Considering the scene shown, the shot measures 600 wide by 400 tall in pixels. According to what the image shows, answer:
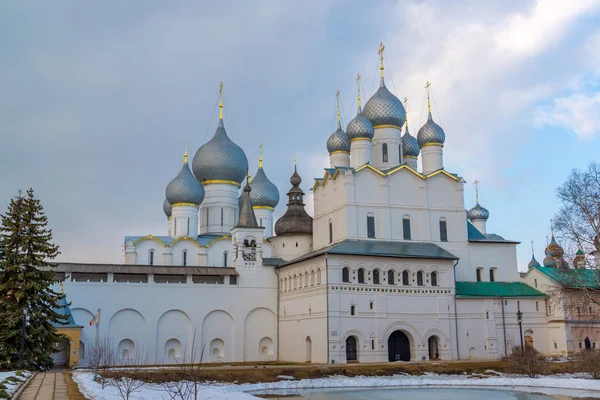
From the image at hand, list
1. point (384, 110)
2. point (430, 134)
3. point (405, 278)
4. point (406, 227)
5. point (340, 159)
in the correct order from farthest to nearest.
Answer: point (340, 159), point (430, 134), point (384, 110), point (406, 227), point (405, 278)

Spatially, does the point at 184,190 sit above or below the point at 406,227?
above

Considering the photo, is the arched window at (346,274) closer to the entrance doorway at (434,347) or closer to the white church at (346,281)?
the white church at (346,281)

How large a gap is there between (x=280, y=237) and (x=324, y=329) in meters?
10.5

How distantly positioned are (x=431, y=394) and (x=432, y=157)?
68.4 ft

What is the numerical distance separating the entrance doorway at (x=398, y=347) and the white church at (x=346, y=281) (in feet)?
0.17

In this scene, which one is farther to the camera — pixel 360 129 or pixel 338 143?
pixel 338 143

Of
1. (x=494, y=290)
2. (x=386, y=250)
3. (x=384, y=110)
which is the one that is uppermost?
(x=384, y=110)

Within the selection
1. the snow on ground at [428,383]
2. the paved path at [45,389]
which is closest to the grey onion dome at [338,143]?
the snow on ground at [428,383]

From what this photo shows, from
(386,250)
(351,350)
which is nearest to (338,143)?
(386,250)

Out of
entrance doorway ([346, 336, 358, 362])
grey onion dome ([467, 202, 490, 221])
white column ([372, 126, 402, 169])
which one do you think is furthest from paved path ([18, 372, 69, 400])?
grey onion dome ([467, 202, 490, 221])

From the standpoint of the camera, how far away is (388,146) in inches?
1622

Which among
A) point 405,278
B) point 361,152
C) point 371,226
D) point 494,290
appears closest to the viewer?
point 405,278

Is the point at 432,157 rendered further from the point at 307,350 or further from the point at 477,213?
the point at 307,350

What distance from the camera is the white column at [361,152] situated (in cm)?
4016
